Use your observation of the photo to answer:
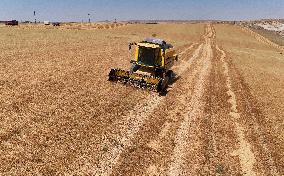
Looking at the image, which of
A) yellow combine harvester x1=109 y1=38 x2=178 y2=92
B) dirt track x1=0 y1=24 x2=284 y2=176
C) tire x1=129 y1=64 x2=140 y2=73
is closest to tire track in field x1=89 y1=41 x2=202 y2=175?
dirt track x1=0 y1=24 x2=284 y2=176

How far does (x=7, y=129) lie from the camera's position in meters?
14.6

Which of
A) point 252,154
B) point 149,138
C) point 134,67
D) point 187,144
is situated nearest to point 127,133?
point 149,138

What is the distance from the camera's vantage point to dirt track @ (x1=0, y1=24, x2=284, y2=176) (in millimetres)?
12812

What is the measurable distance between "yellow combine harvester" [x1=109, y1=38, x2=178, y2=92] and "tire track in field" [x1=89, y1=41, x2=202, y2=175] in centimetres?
145

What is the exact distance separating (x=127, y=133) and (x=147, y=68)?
1033 centimetres

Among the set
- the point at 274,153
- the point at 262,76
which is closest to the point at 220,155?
the point at 274,153

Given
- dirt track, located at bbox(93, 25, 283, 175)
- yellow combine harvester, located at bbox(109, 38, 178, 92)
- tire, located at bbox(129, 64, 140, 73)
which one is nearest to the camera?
dirt track, located at bbox(93, 25, 283, 175)

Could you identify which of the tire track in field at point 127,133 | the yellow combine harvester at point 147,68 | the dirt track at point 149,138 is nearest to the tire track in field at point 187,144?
the dirt track at point 149,138

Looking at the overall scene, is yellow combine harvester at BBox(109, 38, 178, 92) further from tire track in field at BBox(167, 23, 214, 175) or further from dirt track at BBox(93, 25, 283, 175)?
tire track in field at BBox(167, 23, 214, 175)

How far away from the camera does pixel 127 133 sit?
51.6 ft

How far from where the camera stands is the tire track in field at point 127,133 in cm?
1259

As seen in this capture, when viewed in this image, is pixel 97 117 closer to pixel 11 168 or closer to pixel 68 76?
pixel 11 168

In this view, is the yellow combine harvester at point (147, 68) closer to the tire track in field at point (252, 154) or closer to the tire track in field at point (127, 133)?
the tire track in field at point (127, 133)

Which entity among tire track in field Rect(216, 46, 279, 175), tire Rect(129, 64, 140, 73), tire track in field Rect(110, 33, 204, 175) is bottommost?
tire track in field Rect(216, 46, 279, 175)
